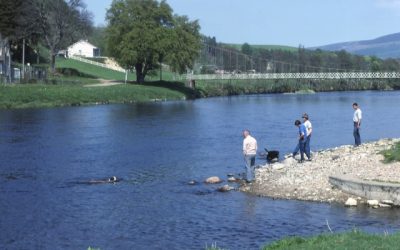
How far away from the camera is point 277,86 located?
175 m

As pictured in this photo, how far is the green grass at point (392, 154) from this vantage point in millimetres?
29719

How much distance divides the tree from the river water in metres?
53.3

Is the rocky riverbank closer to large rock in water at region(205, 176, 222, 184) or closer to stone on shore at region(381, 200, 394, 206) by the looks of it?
stone on shore at region(381, 200, 394, 206)

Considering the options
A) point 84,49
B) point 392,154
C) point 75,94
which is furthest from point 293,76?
point 392,154

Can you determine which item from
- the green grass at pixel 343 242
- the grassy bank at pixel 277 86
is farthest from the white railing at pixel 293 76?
the green grass at pixel 343 242

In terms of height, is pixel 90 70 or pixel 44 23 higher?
pixel 44 23

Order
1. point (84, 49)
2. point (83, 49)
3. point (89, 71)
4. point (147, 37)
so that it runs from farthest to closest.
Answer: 1. point (84, 49)
2. point (83, 49)
3. point (89, 71)
4. point (147, 37)

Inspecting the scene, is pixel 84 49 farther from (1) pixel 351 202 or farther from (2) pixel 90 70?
(1) pixel 351 202

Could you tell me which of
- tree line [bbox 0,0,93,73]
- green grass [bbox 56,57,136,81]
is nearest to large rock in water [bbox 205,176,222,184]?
tree line [bbox 0,0,93,73]

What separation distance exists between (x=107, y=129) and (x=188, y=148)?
14.5m

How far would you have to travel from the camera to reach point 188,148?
4525 cm

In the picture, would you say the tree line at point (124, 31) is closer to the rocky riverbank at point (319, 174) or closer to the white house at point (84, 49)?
the white house at point (84, 49)

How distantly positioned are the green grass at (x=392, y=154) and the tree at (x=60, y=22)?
85.3 meters

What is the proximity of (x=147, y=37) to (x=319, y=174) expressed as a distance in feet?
266
